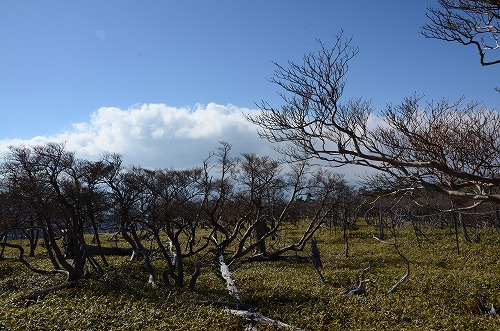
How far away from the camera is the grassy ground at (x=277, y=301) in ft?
38.0

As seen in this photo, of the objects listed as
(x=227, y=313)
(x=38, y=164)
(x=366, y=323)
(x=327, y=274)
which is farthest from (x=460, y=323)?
(x=38, y=164)

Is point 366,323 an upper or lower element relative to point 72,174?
lower

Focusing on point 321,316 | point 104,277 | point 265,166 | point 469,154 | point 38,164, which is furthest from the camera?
point 265,166

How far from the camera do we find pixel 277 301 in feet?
48.8

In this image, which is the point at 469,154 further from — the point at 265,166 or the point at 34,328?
the point at 265,166

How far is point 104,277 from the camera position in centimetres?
2052

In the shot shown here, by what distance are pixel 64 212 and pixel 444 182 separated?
18.0m

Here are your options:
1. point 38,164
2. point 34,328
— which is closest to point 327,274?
point 34,328

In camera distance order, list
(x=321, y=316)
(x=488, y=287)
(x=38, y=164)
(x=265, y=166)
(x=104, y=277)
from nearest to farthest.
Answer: (x=321, y=316)
(x=488, y=287)
(x=38, y=164)
(x=104, y=277)
(x=265, y=166)

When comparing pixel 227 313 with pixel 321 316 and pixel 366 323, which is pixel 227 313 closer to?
pixel 321 316

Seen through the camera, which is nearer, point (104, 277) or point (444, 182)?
point (444, 182)

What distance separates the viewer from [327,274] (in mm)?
20719

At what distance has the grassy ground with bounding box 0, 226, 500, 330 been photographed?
1159 cm

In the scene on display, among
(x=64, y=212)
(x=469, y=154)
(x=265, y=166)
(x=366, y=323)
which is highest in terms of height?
(x=265, y=166)
